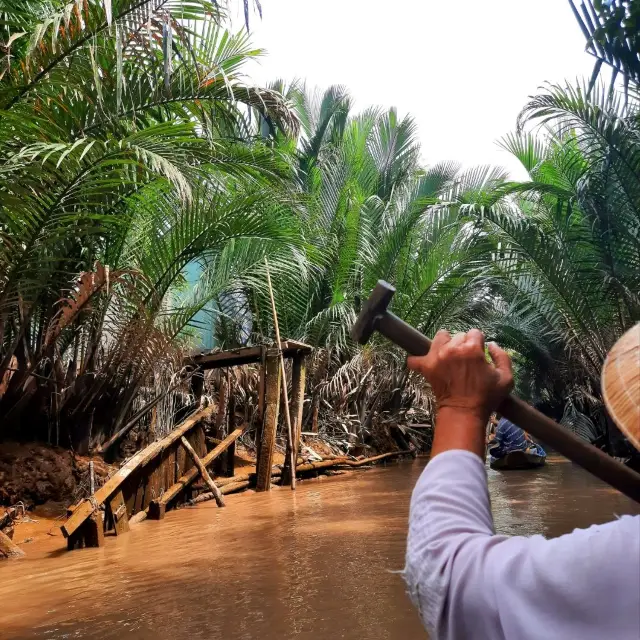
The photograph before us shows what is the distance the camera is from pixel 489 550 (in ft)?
3.11

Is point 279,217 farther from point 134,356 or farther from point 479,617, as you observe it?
point 479,617

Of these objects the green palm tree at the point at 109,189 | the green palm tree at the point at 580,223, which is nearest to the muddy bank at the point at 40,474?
the green palm tree at the point at 109,189

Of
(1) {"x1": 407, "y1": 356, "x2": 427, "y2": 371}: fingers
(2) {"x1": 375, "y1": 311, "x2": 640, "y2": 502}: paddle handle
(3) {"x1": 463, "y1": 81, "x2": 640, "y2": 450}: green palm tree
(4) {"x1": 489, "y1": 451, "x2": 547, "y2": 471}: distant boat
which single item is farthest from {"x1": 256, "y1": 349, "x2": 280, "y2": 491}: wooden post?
(1) {"x1": 407, "y1": 356, "x2": 427, "y2": 371}: fingers

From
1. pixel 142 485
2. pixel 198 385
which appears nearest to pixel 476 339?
pixel 142 485

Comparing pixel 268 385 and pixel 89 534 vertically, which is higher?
pixel 268 385

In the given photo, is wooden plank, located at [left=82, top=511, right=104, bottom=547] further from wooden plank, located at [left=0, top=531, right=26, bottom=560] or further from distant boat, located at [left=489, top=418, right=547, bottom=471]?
distant boat, located at [left=489, top=418, right=547, bottom=471]

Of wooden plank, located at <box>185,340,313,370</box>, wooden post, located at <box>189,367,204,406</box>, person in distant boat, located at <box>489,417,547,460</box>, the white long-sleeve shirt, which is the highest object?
wooden plank, located at <box>185,340,313,370</box>

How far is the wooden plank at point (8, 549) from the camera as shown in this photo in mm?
5512

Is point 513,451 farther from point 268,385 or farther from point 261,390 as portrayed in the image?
point 268,385

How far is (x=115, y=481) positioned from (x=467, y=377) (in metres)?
5.41

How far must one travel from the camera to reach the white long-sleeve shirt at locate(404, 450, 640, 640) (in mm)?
837

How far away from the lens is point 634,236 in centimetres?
952

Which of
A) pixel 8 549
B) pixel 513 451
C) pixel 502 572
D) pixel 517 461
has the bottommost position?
pixel 517 461

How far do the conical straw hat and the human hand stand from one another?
0.18m
